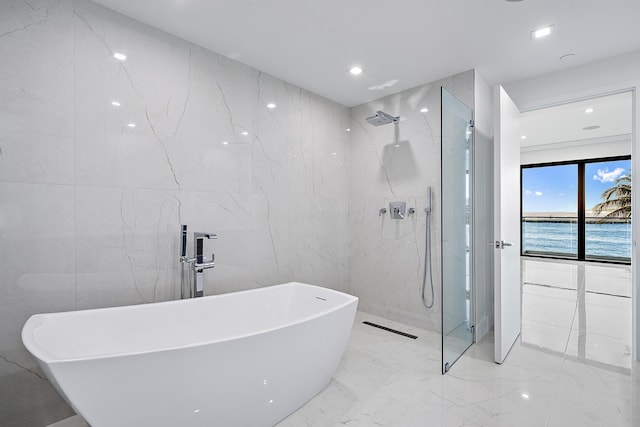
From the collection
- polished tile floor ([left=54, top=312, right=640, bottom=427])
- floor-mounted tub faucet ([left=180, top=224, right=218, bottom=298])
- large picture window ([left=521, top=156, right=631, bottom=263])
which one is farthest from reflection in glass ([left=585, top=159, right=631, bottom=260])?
floor-mounted tub faucet ([left=180, top=224, right=218, bottom=298])

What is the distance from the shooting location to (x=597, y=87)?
266 centimetres

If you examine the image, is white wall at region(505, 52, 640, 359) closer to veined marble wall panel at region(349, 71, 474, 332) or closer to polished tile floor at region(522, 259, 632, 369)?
polished tile floor at region(522, 259, 632, 369)

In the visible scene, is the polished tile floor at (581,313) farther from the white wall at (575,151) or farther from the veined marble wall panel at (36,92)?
the veined marble wall panel at (36,92)

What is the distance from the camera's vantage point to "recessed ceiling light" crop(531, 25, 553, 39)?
7.16 feet

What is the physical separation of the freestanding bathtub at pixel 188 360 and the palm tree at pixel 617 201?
718cm

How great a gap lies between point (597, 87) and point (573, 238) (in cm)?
553

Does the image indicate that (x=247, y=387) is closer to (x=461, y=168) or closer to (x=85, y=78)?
(x=85, y=78)

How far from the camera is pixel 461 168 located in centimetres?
261

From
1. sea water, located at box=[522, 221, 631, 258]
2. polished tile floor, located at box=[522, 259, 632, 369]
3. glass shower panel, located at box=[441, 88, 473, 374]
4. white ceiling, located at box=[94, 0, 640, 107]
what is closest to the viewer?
white ceiling, located at box=[94, 0, 640, 107]

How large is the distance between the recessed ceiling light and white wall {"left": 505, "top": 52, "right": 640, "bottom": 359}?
0.83 metres

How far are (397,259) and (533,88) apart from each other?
7.05 ft

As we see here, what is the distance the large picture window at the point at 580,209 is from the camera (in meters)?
6.36

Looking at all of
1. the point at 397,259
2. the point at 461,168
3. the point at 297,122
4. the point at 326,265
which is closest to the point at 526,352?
the point at 397,259

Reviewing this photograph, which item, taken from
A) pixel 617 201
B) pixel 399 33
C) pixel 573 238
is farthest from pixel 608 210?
pixel 399 33
